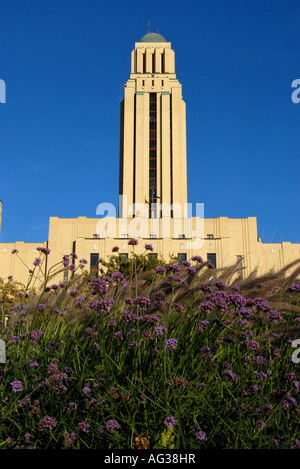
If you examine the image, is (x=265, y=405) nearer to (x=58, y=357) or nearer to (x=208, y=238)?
(x=58, y=357)

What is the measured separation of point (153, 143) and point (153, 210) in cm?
1078

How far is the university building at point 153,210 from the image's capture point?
52.8 meters

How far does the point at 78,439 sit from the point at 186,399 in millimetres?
597

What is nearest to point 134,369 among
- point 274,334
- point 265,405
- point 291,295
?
point 265,405

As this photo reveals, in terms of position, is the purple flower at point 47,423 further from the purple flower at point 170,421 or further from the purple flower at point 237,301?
the purple flower at point 237,301

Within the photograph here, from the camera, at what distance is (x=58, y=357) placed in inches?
114

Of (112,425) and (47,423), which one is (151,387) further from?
(47,423)

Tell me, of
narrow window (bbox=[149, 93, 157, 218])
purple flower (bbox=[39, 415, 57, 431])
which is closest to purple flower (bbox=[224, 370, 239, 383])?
purple flower (bbox=[39, 415, 57, 431])

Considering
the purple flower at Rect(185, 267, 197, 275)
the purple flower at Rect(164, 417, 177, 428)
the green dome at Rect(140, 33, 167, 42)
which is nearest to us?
the purple flower at Rect(164, 417, 177, 428)

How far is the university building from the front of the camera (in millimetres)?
52812

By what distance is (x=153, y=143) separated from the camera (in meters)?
65.4

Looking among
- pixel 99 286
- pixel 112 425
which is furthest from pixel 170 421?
pixel 99 286

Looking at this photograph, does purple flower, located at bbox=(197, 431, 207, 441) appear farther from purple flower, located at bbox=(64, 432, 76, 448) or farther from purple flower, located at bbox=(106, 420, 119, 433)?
purple flower, located at bbox=(64, 432, 76, 448)

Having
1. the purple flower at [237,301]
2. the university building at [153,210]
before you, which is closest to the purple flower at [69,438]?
the purple flower at [237,301]
